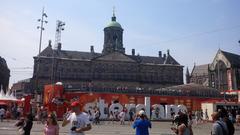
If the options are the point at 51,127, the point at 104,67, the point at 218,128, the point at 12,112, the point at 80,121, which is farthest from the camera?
the point at 104,67

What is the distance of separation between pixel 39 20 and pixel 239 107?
30.8 meters

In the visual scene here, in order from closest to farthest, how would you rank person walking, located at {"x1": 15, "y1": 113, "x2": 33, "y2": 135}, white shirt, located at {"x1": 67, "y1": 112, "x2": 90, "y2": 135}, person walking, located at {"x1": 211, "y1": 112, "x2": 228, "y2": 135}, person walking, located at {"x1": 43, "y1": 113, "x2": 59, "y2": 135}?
white shirt, located at {"x1": 67, "y1": 112, "x2": 90, "y2": 135} → person walking, located at {"x1": 211, "y1": 112, "x2": 228, "y2": 135} → person walking, located at {"x1": 43, "y1": 113, "x2": 59, "y2": 135} → person walking, located at {"x1": 15, "y1": 113, "x2": 33, "y2": 135}

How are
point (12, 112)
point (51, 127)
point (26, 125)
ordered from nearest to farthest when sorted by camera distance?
point (51, 127)
point (26, 125)
point (12, 112)

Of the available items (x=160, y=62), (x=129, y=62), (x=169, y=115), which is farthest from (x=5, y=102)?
(x=160, y=62)

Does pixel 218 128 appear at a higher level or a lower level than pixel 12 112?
higher

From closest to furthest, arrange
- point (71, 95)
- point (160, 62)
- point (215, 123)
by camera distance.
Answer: point (215, 123) < point (71, 95) < point (160, 62)

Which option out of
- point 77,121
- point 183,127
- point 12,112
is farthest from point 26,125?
point 12,112

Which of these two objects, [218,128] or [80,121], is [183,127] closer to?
[218,128]

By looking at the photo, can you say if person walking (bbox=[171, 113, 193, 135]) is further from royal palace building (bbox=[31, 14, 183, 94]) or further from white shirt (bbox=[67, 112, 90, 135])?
royal palace building (bbox=[31, 14, 183, 94])

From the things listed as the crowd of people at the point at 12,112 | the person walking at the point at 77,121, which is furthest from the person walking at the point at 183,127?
the crowd of people at the point at 12,112

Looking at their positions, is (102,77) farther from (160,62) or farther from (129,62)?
(160,62)

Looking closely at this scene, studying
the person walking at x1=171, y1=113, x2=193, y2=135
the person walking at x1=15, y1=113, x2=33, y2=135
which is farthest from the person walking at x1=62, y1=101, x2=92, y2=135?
the person walking at x1=15, y1=113, x2=33, y2=135

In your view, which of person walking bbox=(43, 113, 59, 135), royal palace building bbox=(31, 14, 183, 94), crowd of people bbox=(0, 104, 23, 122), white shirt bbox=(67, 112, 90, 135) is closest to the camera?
white shirt bbox=(67, 112, 90, 135)

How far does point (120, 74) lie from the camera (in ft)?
301
